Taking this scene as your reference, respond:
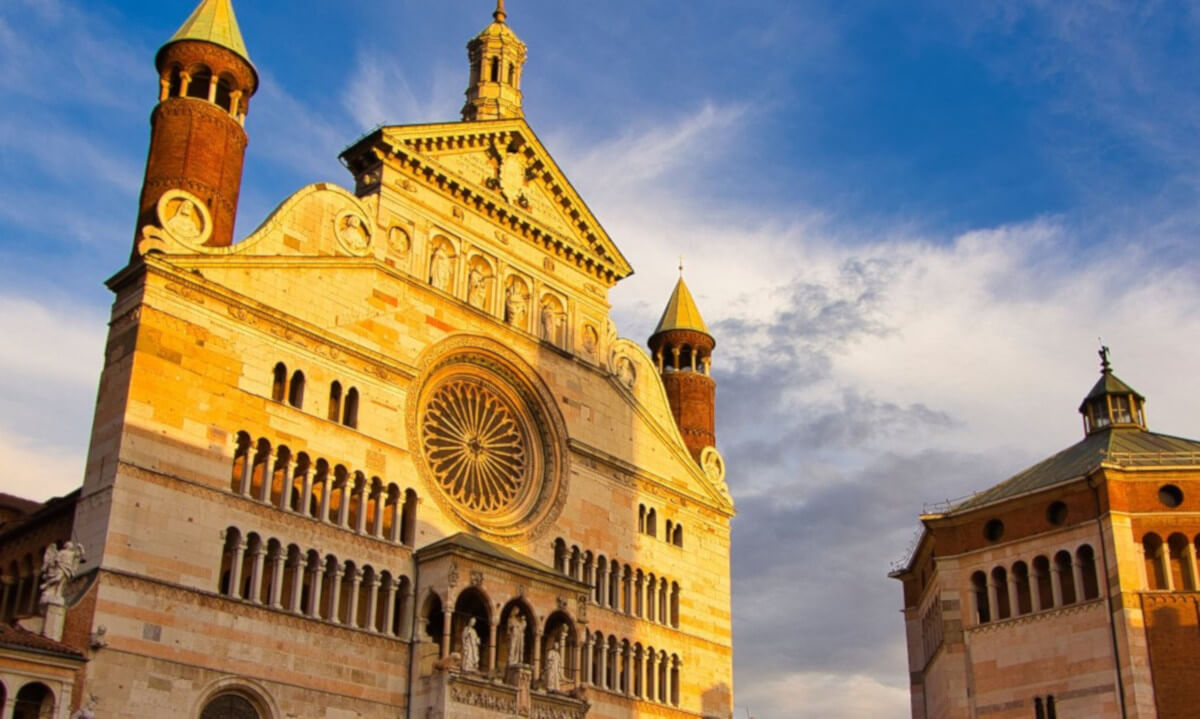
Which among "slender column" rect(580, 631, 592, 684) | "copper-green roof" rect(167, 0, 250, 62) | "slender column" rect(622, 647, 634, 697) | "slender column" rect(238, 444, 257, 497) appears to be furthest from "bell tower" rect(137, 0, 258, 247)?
"slender column" rect(622, 647, 634, 697)

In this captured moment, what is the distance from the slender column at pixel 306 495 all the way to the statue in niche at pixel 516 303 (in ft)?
32.9

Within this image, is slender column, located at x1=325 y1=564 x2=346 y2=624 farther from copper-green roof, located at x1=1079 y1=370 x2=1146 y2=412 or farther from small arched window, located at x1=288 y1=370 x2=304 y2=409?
copper-green roof, located at x1=1079 y1=370 x2=1146 y2=412

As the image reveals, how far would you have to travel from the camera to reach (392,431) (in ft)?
116

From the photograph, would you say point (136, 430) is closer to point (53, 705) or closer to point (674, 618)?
point (53, 705)

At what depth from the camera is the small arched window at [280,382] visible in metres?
33.0

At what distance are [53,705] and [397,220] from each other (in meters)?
17.6

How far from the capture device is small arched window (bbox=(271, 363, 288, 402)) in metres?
33.0

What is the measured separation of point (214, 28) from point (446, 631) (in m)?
18.3

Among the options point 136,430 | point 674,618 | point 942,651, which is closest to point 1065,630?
point 942,651

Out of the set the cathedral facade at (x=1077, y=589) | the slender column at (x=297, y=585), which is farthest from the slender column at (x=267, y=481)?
the cathedral facade at (x=1077, y=589)

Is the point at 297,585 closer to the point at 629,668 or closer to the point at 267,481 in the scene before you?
the point at 267,481

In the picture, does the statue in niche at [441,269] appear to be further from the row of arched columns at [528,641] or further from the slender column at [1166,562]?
the slender column at [1166,562]

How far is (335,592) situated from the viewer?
106ft

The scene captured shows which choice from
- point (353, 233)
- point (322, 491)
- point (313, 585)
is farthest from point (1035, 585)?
point (353, 233)
